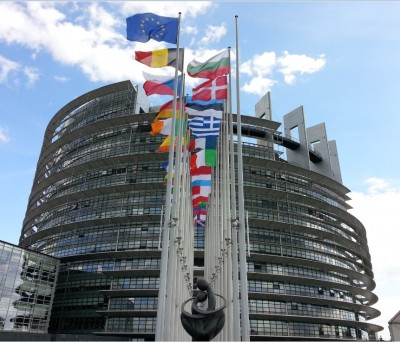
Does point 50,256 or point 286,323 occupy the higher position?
point 50,256

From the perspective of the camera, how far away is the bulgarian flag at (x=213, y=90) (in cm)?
2291

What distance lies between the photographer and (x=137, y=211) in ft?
189

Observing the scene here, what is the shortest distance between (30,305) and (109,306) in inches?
440

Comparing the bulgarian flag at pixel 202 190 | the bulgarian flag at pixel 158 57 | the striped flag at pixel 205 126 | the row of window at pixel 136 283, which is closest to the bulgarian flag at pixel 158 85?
the bulgarian flag at pixel 158 57

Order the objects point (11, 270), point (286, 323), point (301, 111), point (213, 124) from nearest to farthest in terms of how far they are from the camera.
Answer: point (213, 124) → point (11, 270) → point (286, 323) → point (301, 111)

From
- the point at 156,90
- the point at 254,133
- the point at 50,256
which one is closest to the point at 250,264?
the point at 254,133

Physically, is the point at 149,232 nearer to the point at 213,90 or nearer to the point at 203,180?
the point at 203,180

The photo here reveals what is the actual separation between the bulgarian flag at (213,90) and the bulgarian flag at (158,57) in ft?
8.36

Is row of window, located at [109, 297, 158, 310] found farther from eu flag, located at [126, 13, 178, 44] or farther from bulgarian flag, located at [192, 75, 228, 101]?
eu flag, located at [126, 13, 178, 44]

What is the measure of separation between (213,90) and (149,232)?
36895 mm

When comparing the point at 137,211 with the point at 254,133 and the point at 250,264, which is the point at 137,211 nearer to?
the point at 250,264

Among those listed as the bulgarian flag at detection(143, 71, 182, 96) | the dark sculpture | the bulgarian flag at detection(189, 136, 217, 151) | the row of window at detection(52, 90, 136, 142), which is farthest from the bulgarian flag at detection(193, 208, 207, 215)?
the row of window at detection(52, 90, 136, 142)

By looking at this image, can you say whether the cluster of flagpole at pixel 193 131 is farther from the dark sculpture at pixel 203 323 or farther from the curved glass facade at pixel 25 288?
the curved glass facade at pixel 25 288

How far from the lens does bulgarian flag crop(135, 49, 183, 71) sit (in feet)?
69.0
